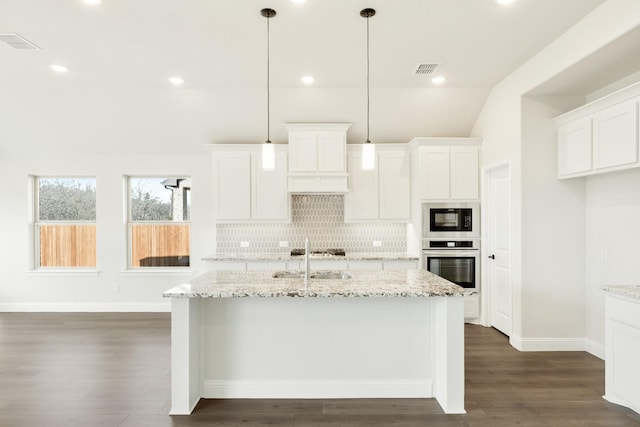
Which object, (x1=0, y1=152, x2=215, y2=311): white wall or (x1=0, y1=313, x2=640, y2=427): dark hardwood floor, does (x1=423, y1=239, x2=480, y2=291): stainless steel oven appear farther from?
(x1=0, y1=152, x2=215, y2=311): white wall

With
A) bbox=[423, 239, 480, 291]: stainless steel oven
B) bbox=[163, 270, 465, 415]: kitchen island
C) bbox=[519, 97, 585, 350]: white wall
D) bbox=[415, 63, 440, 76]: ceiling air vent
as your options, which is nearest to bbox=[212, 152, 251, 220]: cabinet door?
bbox=[163, 270, 465, 415]: kitchen island

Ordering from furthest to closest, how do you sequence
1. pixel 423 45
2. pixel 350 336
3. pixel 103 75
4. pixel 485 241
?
1. pixel 485 241
2. pixel 103 75
3. pixel 423 45
4. pixel 350 336

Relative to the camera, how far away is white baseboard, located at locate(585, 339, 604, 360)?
149 inches

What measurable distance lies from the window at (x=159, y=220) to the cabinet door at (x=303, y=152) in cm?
189

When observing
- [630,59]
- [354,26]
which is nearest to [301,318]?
[354,26]

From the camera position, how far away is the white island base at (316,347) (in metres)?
3.00

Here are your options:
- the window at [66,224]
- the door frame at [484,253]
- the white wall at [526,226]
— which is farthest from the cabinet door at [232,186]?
the white wall at [526,226]

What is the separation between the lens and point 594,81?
3.67 meters

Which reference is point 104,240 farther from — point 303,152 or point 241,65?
point 241,65

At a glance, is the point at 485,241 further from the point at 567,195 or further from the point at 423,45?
the point at 423,45

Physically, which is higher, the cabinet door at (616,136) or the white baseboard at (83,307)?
the cabinet door at (616,136)

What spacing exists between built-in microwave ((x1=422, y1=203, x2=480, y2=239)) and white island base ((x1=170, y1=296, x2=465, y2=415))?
2250 mm

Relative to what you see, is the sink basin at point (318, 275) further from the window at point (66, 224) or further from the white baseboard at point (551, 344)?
the window at point (66, 224)

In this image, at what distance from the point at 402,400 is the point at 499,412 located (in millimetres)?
699
